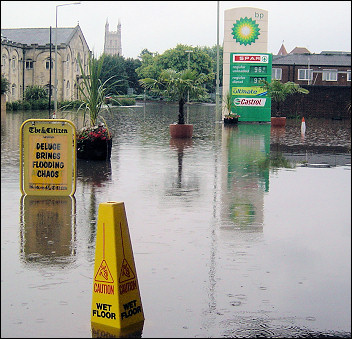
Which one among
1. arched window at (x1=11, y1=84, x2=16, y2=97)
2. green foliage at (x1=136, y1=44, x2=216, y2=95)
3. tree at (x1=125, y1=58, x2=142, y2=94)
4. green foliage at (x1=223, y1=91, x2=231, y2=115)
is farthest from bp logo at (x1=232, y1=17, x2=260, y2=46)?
tree at (x1=125, y1=58, x2=142, y2=94)

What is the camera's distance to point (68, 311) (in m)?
5.93

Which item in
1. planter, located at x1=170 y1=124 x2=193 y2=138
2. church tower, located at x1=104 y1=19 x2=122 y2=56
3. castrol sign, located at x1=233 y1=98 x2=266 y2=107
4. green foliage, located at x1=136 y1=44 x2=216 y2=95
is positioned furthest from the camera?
church tower, located at x1=104 y1=19 x2=122 y2=56

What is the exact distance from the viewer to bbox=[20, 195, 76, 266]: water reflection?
7.94 m

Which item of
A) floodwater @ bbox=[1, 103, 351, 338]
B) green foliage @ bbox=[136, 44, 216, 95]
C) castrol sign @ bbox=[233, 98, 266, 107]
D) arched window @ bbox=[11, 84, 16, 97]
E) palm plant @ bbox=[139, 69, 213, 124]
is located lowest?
floodwater @ bbox=[1, 103, 351, 338]

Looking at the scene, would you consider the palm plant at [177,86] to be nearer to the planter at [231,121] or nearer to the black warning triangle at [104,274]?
the planter at [231,121]

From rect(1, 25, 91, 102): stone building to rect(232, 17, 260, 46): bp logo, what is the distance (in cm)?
4117

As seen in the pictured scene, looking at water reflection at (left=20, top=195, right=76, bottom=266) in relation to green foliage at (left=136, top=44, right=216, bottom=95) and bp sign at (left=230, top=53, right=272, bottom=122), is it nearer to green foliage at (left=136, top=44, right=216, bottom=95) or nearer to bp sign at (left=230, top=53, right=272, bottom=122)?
bp sign at (left=230, top=53, right=272, bottom=122)

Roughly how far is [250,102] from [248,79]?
1.39 m

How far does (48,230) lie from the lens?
9.49m

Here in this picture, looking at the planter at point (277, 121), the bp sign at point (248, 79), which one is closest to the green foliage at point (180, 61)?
the bp sign at point (248, 79)

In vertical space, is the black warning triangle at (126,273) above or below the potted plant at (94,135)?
below

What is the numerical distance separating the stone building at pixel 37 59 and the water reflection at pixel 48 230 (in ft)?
225

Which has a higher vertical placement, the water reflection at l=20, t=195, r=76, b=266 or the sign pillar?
the sign pillar

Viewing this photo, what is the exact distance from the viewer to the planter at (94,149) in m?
18.4
